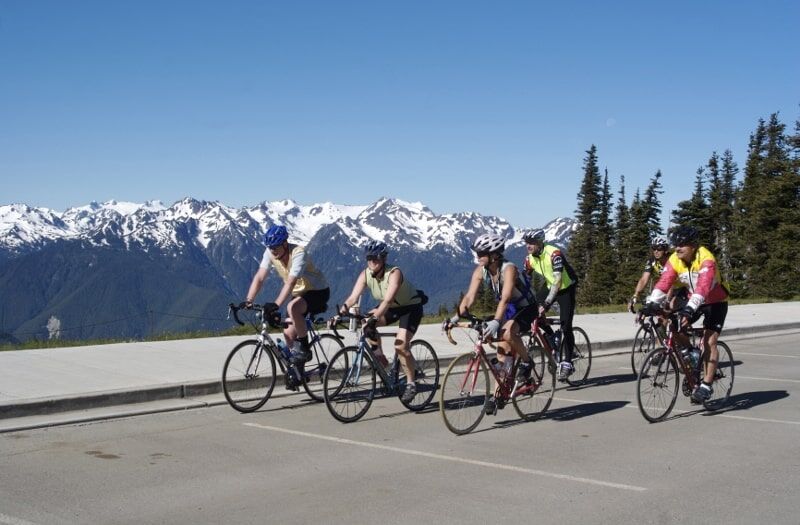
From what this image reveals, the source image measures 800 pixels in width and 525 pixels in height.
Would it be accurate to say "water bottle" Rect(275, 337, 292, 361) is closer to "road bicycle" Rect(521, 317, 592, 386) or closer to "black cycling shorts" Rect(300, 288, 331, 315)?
"black cycling shorts" Rect(300, 288, 331, 315)

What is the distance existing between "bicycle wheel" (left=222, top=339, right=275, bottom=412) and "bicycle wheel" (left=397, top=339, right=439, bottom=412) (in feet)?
5.15

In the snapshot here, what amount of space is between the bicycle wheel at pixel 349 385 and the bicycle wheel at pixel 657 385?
2953 mm

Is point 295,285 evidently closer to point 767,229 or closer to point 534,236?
point 534,236

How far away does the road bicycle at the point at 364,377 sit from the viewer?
9.53 metres

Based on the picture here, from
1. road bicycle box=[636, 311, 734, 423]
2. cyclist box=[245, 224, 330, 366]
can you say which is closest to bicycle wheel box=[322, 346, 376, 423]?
cyclist box=[245, 224, 330, 366]

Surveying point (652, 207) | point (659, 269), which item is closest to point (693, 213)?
point (652, 207)

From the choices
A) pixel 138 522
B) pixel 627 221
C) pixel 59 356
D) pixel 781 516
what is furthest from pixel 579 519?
pixel 627 221

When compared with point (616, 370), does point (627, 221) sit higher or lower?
higher

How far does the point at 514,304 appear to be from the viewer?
938cm

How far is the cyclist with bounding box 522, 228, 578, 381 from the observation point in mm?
11719

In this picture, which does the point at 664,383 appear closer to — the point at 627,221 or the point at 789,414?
the point at 789,414

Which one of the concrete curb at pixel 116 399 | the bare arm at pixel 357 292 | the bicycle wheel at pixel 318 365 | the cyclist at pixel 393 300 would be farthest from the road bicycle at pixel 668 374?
the concrete curb at pixel 116 399

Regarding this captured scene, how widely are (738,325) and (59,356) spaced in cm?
1643

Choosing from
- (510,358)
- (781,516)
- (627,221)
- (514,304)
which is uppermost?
(627,221)
